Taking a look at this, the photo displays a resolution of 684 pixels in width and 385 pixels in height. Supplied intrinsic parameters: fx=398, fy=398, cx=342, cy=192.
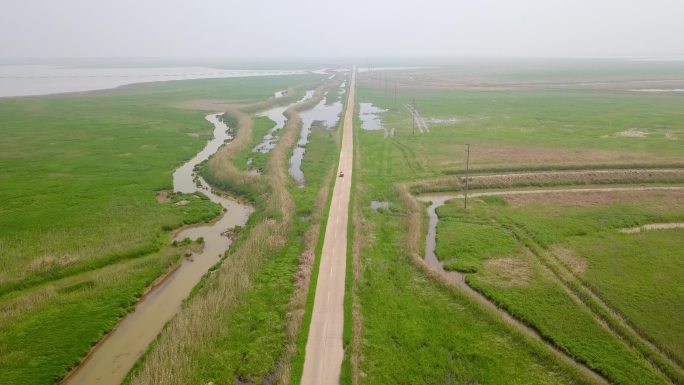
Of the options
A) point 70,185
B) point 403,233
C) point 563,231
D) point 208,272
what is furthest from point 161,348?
point 70,185

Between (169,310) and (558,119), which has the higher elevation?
(558,119)

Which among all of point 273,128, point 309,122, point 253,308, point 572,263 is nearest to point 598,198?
point 572,263

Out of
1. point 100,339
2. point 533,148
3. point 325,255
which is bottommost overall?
point 100,339

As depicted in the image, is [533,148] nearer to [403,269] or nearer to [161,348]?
[403,269]

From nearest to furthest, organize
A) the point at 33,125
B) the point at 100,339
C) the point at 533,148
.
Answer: the point at 100,339 < the point at 533,148 < the point at 33,125

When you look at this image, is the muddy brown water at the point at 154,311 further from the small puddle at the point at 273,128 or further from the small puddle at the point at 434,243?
the small puddle at the point at 273,128

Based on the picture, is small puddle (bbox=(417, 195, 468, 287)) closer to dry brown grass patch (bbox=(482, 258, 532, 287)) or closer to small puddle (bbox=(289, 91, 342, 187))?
dry brown grass patch (bbox=(482, 258, 532, 287))

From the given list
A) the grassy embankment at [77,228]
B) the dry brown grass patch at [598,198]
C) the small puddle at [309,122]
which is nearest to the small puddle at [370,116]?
the small puddle at [309,122]
